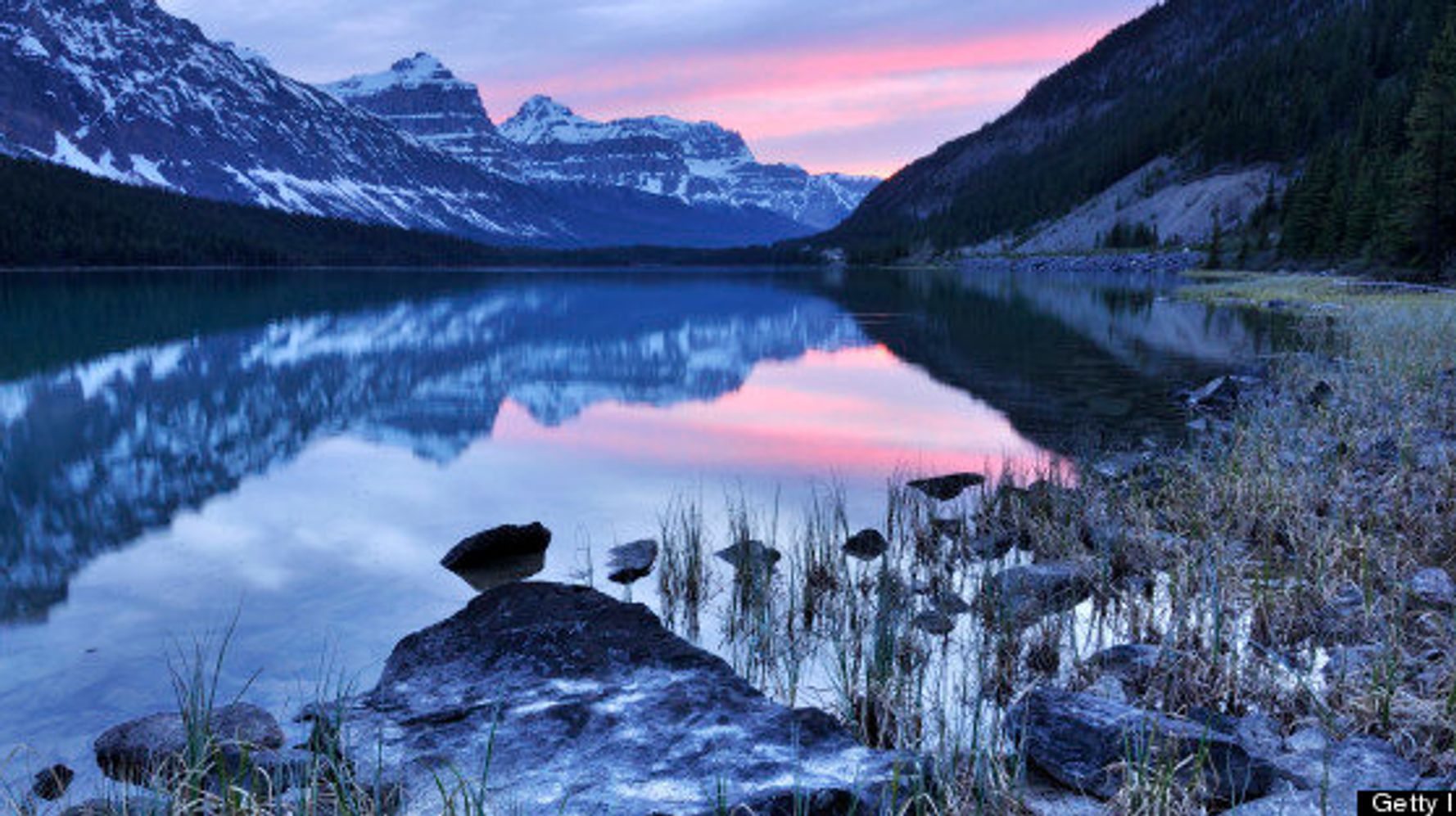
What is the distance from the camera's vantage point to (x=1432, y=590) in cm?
862

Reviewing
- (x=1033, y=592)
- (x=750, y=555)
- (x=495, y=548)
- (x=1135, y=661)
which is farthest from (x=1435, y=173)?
(x=495, y=548)

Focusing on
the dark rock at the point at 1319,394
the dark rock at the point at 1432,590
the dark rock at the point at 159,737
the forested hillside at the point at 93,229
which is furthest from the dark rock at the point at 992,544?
the forested hillside at the point at 93,229

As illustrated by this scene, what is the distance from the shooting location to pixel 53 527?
1554 cm

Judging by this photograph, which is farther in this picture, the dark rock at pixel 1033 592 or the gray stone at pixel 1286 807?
the dark rock at pixel 1033 592

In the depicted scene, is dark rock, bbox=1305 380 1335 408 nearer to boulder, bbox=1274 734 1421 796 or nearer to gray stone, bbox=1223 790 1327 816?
boulder, bbox=1274 734 1421 796

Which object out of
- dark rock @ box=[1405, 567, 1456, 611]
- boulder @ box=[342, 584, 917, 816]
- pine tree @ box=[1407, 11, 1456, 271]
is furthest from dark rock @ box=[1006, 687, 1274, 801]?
pine tree @ box=[1407, 11, 1456, 271]

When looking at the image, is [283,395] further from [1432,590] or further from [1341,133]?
[1341,133]

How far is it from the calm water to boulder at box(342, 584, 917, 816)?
1.54 m

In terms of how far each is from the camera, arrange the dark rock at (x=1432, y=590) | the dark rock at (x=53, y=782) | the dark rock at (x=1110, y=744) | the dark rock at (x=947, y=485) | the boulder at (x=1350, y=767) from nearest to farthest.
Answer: the boulder at (x=1350, y=767), the dark rock at (x=1110, y=744), the dark rock at (x=53, y=782), the dark rock at (x=1432, y=590), the dark rock at (x=947, y=485)

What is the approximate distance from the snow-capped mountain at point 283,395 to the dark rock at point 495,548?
498 cm

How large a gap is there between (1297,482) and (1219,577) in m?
3.81

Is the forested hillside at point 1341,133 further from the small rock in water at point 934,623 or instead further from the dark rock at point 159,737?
the dark rock at point 159,737

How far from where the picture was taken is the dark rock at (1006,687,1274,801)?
5.89m

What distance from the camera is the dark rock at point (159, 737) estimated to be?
293 inches
